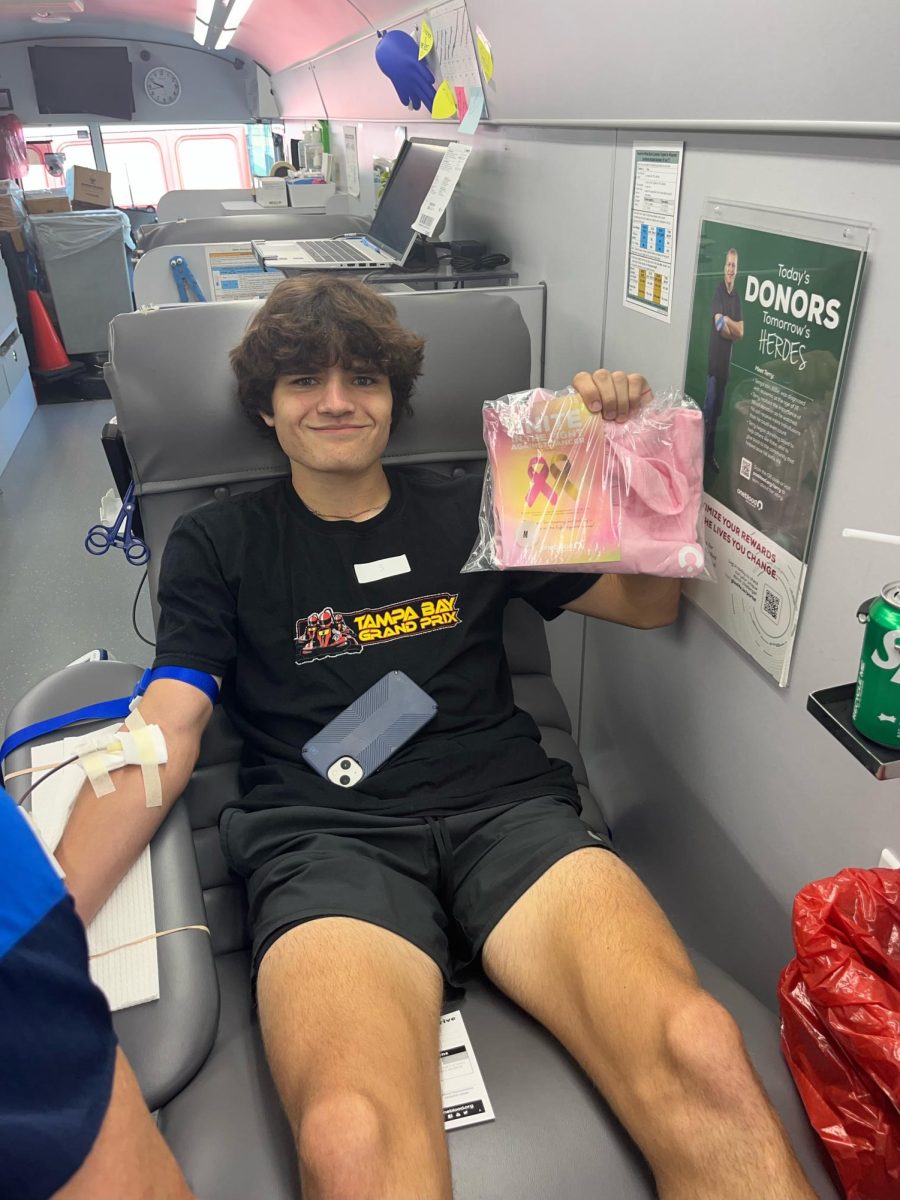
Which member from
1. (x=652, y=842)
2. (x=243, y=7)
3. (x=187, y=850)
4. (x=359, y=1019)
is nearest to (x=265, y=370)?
(x=187, y=850)

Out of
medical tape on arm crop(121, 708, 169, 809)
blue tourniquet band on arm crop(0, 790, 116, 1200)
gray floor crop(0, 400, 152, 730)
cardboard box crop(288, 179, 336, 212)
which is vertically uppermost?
cardboard box crop(288, 179, 336, 212)

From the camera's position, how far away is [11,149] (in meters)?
7.35

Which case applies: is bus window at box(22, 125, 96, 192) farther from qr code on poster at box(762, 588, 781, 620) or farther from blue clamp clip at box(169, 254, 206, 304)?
qr code on poster at box(762, 588, 781, 620)

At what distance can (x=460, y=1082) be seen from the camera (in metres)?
1.01

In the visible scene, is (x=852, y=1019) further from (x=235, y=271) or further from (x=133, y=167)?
(x=133, y=167)

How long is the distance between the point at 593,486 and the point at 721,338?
0.27 meters

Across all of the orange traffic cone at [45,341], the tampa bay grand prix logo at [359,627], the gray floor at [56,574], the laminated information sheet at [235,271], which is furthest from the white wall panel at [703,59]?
the orange traffic cone at [45,341]

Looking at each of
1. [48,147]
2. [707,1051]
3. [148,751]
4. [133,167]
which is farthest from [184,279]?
[133,167]

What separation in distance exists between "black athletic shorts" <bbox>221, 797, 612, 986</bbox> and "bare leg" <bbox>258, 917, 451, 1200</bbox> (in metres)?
0.03

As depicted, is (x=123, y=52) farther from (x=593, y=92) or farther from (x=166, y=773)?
(x=166, y=773)

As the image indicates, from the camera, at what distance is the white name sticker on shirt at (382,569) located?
1.40 meters

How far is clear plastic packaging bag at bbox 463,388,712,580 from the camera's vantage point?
1.24m

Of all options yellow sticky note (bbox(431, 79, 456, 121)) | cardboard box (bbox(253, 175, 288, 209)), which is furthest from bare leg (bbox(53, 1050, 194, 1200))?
cardboard box (bbox(253, 175, 288, 209))

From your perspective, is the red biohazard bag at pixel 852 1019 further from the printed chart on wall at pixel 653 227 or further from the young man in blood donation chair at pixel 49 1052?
the printed chart on wall at pixel 653 227
